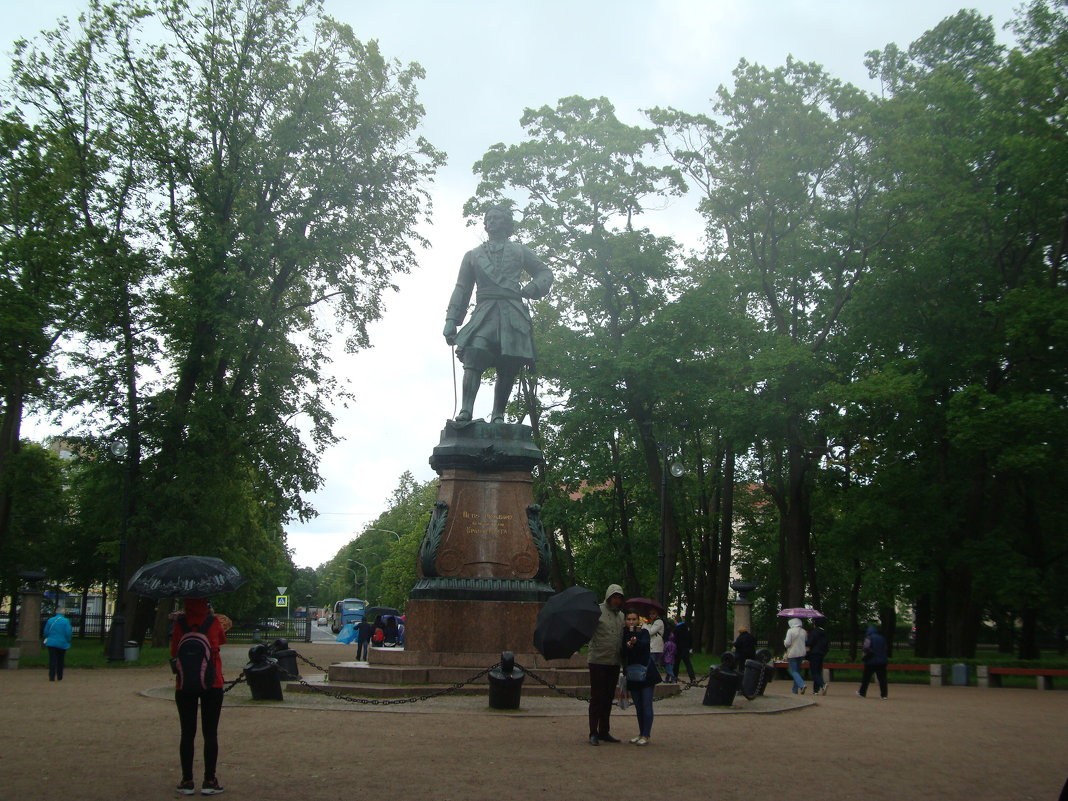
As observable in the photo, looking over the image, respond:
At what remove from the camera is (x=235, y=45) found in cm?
2644

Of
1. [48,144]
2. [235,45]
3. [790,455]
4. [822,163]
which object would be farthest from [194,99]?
[790,455]

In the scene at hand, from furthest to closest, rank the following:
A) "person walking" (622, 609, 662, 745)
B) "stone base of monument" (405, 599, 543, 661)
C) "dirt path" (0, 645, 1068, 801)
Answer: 1. "stone base of monument" (405, 599, 543, 661)
2. "person walking" (622, 609, 662, 745)
3. "dirt path" (0, 645, 1068, 801)

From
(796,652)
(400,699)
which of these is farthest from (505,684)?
(796,652)

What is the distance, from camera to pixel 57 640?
18094 millimetres

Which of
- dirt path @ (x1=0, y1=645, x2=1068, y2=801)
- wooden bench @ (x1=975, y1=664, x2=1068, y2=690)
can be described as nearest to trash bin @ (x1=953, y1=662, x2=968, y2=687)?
wooden bench @ (x1=975, y1=664, x2=1068, y2=690)

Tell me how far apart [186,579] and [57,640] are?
12.1 meters

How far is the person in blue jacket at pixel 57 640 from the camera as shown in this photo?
18.1 metres

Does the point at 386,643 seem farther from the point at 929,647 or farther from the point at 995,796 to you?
the point at 995,796

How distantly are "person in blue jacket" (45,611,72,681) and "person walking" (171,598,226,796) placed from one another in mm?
12141

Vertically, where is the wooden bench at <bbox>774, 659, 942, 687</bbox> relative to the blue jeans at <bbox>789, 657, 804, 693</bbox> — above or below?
below

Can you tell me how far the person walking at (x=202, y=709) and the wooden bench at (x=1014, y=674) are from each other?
65.0ft

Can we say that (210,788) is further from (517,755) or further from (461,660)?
(461,660)

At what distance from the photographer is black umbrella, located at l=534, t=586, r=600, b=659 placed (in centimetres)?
951

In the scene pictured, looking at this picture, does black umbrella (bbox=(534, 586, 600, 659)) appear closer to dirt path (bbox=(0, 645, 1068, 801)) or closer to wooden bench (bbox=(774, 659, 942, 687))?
dirt path (bbox=(0, 645, 1068, 801))
